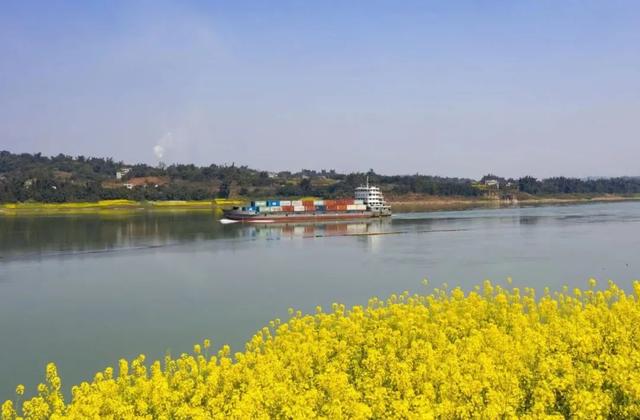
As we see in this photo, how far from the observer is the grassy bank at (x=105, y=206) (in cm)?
10275

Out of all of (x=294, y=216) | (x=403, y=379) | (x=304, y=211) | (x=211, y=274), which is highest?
(x=304, y=211)

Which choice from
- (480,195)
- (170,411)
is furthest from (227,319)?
(480,195)

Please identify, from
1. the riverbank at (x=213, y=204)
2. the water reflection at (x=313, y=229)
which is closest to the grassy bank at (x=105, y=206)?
the riverbank at (x=213, y=204)

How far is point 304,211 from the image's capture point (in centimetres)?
8106

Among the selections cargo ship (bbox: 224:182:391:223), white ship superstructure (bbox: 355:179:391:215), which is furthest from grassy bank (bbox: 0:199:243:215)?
cargo ship (bbox: 224:182:391:223)

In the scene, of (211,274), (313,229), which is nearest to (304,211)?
(313,229)

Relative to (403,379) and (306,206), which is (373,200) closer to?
(306,206)

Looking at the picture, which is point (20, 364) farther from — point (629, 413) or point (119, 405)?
point (629, 413)

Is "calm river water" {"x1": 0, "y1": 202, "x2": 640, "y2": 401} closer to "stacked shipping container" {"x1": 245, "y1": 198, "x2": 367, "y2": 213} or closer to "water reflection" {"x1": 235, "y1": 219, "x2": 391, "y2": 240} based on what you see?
"water reflection" {"x1": 235, "y1": 219, "x2": 391, "y2": 240}

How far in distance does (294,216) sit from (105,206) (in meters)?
51.4

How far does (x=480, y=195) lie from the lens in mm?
154875

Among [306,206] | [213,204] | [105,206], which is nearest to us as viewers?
[306,206]

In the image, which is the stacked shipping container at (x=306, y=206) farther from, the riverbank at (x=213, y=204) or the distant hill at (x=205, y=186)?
the distant hill at (x=205, y=186)

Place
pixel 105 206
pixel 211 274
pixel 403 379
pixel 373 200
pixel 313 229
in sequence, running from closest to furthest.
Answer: pixel 403 379
pixel 211 274
pixel 313 229
pixel 373 200
pixel 105 206
